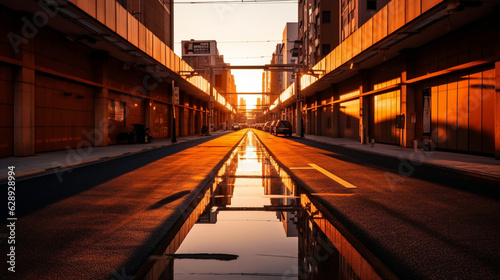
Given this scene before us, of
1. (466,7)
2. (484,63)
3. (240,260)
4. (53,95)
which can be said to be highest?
(466,7)

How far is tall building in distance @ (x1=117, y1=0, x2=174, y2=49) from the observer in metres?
30.9

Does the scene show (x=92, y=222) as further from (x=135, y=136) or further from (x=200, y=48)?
→ (x=200, y=48)

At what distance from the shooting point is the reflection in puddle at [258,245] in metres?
Result: 3.17

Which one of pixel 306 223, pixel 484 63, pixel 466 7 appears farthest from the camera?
pixel 484 63

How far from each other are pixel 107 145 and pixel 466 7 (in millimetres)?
19722

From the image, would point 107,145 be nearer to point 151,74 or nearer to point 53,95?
point 53,95

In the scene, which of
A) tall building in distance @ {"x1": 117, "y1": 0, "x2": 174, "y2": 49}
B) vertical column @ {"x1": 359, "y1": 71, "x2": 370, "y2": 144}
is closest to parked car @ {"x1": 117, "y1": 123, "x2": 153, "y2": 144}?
tall building in distance @ {"x1": 117, "y1": 0, "x2": 174, "y2": 49}

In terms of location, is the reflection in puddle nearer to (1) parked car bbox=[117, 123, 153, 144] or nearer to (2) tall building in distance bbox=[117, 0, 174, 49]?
(1) parked car bbox=[117, 123, 153, 144]

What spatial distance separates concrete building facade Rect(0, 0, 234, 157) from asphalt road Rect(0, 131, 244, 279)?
6.39m

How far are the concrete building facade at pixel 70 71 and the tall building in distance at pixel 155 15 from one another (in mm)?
6801

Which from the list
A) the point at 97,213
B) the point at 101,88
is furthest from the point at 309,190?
the point at 101,88

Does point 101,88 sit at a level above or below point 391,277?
above

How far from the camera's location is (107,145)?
21844 millimetres

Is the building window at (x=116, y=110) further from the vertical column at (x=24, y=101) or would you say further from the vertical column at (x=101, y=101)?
the vertical column at (x=24, y=101)
